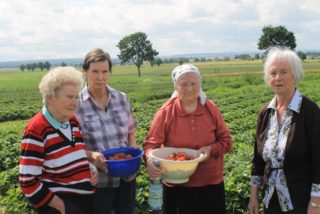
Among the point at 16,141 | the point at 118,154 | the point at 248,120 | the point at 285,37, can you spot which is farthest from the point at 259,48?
the point at 118,154

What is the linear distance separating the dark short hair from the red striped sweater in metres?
0.61

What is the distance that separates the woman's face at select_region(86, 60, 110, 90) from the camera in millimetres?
3418

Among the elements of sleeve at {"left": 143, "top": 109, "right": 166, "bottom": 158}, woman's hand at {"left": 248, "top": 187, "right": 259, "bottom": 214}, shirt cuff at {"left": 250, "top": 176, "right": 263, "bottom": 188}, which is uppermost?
sleeve at {"left": 143, "top": 109, "right": 166, "bottom": 158}

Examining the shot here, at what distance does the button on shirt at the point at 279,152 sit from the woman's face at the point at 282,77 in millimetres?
90

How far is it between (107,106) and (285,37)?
71.6 metres

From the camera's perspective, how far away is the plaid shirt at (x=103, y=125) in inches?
137

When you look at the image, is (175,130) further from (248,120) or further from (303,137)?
(248,120)

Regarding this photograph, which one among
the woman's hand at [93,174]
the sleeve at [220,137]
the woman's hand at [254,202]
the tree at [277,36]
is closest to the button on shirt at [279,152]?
the woman's hand at [254,202]

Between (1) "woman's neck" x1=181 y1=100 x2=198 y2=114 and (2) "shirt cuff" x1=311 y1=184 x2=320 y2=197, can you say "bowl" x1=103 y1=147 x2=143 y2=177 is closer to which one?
(1) "woman's neck" x1=181 y1=100 x2=198 y2=114

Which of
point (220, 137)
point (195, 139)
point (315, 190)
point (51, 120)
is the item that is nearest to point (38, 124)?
point (51, 120)

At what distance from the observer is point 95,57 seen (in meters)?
3.41

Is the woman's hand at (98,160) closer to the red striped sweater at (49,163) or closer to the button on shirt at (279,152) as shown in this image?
the red striped sweater at (49,163)

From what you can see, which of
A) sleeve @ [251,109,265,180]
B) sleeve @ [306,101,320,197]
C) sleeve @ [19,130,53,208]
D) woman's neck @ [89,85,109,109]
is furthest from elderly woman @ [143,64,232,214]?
sleeve @ [19,130,53,208]

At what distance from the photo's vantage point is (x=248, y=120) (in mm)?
11828
